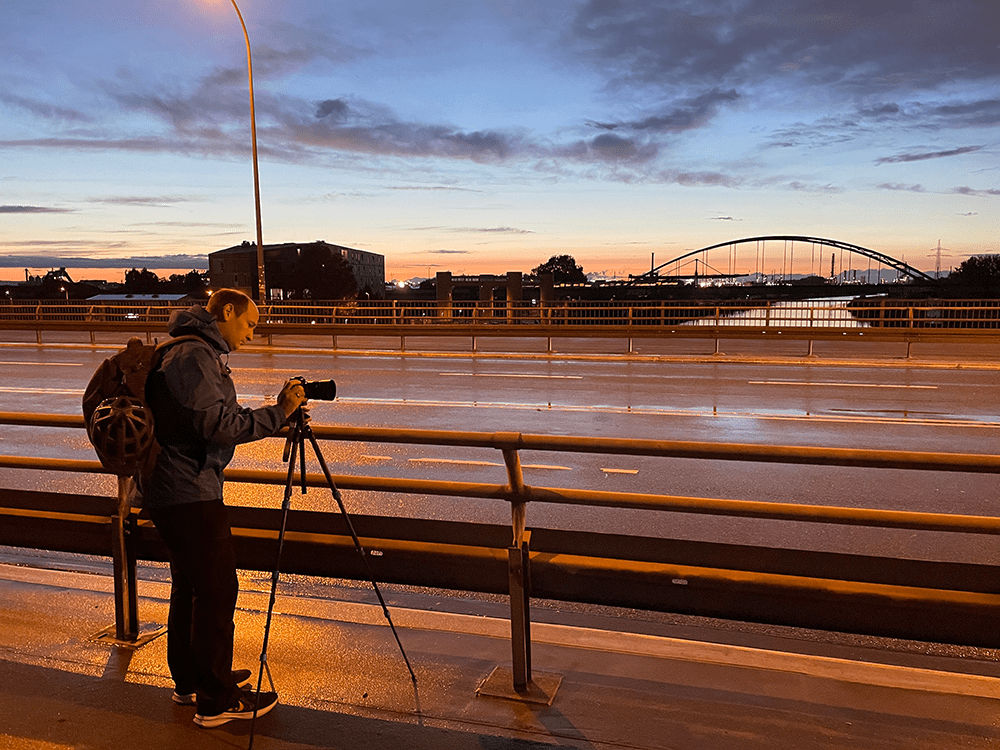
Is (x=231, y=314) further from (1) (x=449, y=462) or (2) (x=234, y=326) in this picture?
(1) (x=449, y=462)

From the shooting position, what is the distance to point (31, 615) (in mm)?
4812

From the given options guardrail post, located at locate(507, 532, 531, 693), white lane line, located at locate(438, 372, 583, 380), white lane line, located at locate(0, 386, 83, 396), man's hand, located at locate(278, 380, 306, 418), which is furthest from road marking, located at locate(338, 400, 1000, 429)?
man's hand, located at locate(278, 380, 306, 418)

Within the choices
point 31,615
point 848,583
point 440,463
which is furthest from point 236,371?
point 848,583

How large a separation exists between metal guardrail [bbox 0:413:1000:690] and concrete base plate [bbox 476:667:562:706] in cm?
6

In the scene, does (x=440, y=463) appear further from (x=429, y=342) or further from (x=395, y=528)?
(x=429, y=342)

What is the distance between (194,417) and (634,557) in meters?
1.95

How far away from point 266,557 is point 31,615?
1.68 meters

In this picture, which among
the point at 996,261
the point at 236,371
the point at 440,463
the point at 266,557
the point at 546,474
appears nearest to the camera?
the point at 266,557

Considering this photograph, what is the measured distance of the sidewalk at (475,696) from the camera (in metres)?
3.43

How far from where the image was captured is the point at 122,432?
3.20m

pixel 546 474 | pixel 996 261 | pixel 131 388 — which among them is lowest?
pixel 546 474

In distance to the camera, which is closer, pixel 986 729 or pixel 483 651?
pixel 986 729

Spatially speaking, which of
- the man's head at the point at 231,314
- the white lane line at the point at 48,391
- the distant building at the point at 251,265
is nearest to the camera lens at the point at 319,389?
the man's head at the point at 231,314

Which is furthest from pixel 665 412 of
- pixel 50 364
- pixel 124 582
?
pixel 50 364
